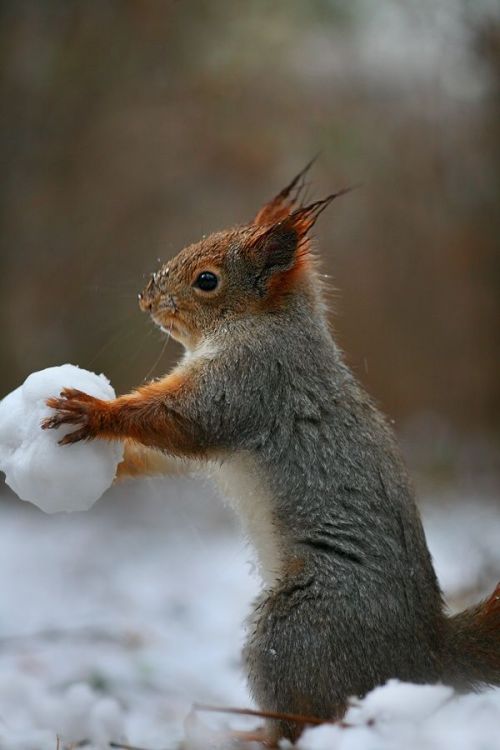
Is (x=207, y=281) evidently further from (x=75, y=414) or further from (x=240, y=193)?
(x=240, y=193)

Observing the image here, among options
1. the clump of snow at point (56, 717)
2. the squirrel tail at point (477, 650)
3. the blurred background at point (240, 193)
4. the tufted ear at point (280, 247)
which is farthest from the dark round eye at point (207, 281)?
the blurred background at point (240, 193)

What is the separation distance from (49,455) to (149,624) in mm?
1976

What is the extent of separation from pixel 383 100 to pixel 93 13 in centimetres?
180

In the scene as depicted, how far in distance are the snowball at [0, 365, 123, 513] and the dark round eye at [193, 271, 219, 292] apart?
0.38 metres

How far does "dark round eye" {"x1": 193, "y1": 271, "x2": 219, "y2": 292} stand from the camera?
252 centimetres

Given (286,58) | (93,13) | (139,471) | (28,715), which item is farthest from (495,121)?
(28,715)

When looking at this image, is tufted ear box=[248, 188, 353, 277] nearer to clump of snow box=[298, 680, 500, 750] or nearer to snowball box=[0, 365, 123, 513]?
snowball box=[0, 365, 123, 513]

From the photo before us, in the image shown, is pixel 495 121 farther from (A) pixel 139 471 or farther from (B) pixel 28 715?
(B) pixel 28 715

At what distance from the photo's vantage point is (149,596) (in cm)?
439

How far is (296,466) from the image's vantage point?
7.62ft

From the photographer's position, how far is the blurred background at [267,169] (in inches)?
223

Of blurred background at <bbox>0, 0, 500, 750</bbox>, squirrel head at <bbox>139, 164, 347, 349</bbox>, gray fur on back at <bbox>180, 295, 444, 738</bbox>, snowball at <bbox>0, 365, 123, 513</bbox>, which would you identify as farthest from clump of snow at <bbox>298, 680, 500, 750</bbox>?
blurred background at <bbox>0, 0, 500, 750</bbox>

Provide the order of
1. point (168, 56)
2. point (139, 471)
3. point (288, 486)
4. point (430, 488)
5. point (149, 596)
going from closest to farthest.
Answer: point (288, 486) → point (139, 471) → point (149, 596) → point (430, 488) → point (168, 56)

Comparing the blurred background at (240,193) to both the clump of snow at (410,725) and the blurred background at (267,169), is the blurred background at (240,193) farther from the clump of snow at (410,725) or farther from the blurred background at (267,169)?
the clump of snow at (410,725)
